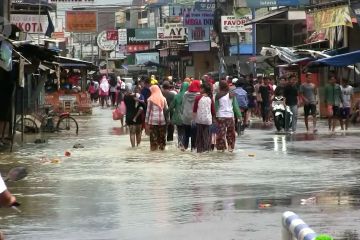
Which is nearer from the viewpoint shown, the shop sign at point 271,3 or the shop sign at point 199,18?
the shop sign at point 271,3

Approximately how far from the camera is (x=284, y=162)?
17156mm

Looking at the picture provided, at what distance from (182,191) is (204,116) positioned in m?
6.62

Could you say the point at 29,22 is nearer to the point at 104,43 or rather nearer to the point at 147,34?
the point at 147,34

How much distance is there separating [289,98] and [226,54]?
27.7 meters

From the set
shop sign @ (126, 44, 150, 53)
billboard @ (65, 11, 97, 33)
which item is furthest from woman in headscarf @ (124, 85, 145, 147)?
shop sign @ (126, 44, 150, 53)

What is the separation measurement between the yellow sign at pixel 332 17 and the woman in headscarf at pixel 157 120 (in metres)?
10.6

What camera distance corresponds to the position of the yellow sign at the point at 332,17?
1128 inches

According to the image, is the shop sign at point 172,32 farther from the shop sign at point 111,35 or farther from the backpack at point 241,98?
the backpack at point 241,98

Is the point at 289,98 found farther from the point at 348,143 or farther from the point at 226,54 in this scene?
the point at 226,54

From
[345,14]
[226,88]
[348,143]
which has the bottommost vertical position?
[348,143]

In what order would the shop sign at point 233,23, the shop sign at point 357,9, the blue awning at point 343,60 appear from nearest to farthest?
1. the shop sign at point 357,9
2. the blue awning at point 343,60
3. the shop sign at point 233,23

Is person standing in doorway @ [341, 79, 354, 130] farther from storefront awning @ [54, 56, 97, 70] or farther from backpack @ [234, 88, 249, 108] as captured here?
storefront awning @ [54, 56, 97, 70]

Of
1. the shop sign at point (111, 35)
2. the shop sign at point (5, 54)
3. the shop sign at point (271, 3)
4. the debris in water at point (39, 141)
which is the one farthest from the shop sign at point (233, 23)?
the shop sign at point (111, 35)

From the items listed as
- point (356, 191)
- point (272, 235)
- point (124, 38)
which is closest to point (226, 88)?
point (356, 191)
